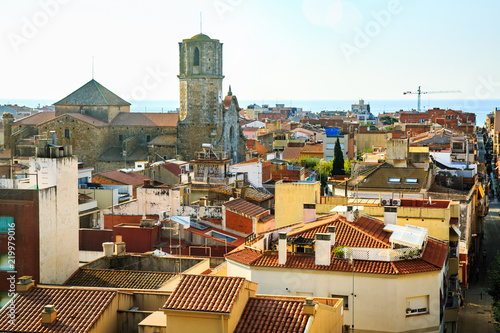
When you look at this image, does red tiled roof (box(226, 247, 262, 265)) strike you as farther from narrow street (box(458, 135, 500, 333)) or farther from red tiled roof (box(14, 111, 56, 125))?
red tiled roof (box(14, 111, 56, 125))

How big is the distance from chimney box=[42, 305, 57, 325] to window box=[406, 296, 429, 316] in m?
6.32

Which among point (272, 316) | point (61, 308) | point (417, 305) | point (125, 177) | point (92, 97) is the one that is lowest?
point (417, 305)

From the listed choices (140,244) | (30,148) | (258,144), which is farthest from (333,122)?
(140,244)

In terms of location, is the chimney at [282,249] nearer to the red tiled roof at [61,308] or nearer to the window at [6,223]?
the red tiled roof at [61,308]

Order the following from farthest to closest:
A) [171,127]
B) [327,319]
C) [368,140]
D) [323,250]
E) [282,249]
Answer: [368,140] < [171,127] < [282,249] < [323,250] < [327,319]

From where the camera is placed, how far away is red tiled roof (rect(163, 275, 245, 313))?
416 inches

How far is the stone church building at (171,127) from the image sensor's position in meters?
54.1

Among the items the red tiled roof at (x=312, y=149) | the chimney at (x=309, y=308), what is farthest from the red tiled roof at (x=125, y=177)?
→ the red tiled roof at (x=312, y=149)

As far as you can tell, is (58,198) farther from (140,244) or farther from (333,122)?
(333,122)

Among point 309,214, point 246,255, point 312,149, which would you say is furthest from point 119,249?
point 312,149

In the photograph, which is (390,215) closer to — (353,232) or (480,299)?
(353,232)

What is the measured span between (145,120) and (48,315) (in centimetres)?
4679

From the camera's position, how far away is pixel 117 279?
15.5 metres

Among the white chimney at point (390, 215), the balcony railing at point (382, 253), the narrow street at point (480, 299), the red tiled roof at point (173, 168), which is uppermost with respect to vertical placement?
the white chimney at point (390, 215)
